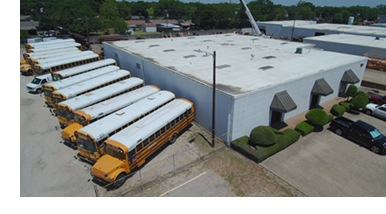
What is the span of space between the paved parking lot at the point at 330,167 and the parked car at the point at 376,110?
7454mm

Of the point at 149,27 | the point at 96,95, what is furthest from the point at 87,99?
the point at 149,27

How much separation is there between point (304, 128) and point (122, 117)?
55.1ft

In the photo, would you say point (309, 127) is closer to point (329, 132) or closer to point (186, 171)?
point (329, 132)

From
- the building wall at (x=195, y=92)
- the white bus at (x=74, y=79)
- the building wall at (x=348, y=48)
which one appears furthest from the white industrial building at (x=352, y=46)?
the white bus at (x=74, y=79)

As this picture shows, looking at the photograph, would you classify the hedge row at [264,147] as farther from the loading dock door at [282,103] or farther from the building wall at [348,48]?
the building wall at [348,48]

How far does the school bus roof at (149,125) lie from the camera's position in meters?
15.3

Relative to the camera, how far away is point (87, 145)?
16.0m

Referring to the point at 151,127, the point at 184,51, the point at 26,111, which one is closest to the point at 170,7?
the point at 184,51

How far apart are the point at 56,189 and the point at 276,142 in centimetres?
1705

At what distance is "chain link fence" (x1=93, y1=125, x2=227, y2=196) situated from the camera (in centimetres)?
1477

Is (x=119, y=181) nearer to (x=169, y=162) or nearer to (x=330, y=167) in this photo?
(x=169, y=162)

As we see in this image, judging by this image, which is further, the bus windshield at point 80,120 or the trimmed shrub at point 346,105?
the trimmed shrub at point 346,105

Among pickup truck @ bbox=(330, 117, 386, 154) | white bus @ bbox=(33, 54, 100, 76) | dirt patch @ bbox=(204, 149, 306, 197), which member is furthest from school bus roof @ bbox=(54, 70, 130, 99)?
pickup truck @ bbox=(330, 117, 386, 154)

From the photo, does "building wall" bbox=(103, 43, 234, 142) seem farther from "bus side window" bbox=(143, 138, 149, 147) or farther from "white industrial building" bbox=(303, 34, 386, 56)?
"white industrial building" bbox=(303, 34, 386, 56)
